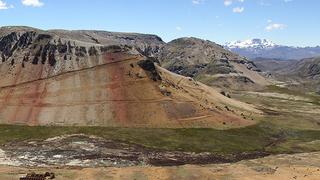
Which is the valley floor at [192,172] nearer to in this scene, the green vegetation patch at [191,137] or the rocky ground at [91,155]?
the rocky ground at [91,155]

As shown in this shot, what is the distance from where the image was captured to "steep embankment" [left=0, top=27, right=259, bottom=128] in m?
121

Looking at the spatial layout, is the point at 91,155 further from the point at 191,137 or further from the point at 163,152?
the point at 191,137

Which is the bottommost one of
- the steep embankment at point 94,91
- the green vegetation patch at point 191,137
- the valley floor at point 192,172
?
the green vegetation patch at point 191,137

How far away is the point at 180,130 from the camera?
116438 mm

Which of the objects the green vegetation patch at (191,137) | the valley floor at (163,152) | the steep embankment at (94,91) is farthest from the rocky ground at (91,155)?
the steep embankment at (94,91)

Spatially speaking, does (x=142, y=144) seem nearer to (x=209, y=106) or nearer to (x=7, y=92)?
(x=209, y=106)

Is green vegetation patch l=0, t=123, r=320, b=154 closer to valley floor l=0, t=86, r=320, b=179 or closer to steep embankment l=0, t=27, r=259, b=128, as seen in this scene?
valley floor l=0, t=86, r=320, b=179

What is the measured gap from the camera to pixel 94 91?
426 ft

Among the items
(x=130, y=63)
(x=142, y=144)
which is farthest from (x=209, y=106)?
(x=142, y=144)

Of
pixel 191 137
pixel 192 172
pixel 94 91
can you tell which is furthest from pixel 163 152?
pixel 94 91

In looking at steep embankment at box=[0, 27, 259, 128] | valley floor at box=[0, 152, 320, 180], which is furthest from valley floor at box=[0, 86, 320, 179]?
steep embankment at box=[0, 27, 259, 128]

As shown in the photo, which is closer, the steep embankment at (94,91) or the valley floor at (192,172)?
the valley floor at (192,172)

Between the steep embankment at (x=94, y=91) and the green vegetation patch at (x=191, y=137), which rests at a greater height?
the steep embankment at (x=94, y=91)

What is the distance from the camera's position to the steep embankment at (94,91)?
121275 millimetres
